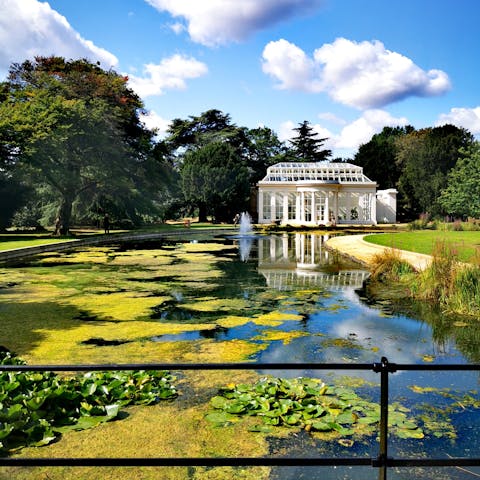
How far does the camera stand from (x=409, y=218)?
148ft

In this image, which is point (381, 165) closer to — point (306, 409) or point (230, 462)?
point (306, 409)

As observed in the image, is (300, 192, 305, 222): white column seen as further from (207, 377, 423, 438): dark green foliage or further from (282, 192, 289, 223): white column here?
(207, 377, 423, 438): dark green foliage

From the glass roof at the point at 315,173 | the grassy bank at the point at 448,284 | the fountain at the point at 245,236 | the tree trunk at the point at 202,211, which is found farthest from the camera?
the tree trunk at the point at 202,211

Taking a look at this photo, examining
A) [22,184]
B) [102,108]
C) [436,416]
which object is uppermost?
[102,108]

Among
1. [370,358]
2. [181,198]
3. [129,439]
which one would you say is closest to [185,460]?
[129,439]

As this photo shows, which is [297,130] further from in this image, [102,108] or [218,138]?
[102,108]

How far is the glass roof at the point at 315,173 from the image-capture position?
43469 mm

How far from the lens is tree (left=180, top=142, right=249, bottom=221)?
42531mm

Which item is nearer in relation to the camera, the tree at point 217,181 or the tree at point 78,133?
the tree at point 78,133

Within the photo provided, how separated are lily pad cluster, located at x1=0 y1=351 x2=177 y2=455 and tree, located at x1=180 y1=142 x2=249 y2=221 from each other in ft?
126

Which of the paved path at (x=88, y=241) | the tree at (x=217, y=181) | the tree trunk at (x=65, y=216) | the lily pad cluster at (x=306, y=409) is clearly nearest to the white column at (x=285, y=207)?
the tree at (x=217, y=181)

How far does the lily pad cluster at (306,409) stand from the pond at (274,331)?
0.14 meters

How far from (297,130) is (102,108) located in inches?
1210

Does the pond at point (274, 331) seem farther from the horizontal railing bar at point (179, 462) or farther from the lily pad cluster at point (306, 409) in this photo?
the horizontal railing bar at point (179, 462)
